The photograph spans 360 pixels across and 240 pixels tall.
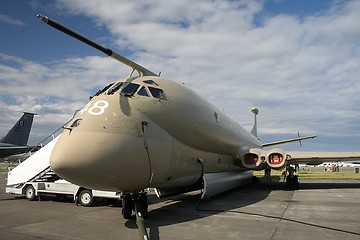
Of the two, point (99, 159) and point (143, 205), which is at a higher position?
point (99, 159)

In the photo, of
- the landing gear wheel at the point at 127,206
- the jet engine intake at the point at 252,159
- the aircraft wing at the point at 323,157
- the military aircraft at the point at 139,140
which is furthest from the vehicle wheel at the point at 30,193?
the aircraft wing at the point at 323,157

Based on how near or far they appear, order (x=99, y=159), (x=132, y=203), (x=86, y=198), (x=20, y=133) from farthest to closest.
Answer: (x=20, y=133)
(x=86, y=198)
(x=132, y=203)
(x=99, y=159)

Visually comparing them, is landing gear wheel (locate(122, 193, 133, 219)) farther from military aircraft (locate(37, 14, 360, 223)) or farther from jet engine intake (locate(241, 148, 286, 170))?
jet engine intake (locate(241, 148, 286, 170))

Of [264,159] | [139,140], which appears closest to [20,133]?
[264,159]

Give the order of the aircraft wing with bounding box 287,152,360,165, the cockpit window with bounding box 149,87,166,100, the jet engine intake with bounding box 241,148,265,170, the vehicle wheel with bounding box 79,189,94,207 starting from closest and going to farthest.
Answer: the cockpit window with bounding box 149,87,166,100
the vehicle wheel with bounding box 79,189,94,207
the jet engine intake with bounding box 241,148,265,170
the aircraft wing with bounding box 287,152,360,165

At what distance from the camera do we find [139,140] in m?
7.48

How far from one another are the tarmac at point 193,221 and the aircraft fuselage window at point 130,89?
3.21 meters

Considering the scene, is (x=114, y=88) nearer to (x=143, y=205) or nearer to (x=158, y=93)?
(x=158, y=93)

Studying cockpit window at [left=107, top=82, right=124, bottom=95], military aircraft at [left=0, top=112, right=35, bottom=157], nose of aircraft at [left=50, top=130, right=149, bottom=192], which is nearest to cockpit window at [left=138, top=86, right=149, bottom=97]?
cockpit window at [left=107, top=82, right=124, bottom=95]

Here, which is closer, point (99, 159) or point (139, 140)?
point (99, 159)

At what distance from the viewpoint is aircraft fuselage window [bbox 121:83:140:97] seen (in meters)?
8.24

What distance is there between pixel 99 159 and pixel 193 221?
2.99 m

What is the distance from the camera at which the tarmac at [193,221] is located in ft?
21.8

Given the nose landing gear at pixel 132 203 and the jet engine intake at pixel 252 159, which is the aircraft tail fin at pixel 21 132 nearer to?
the jet engine intake at pixel 252 159
